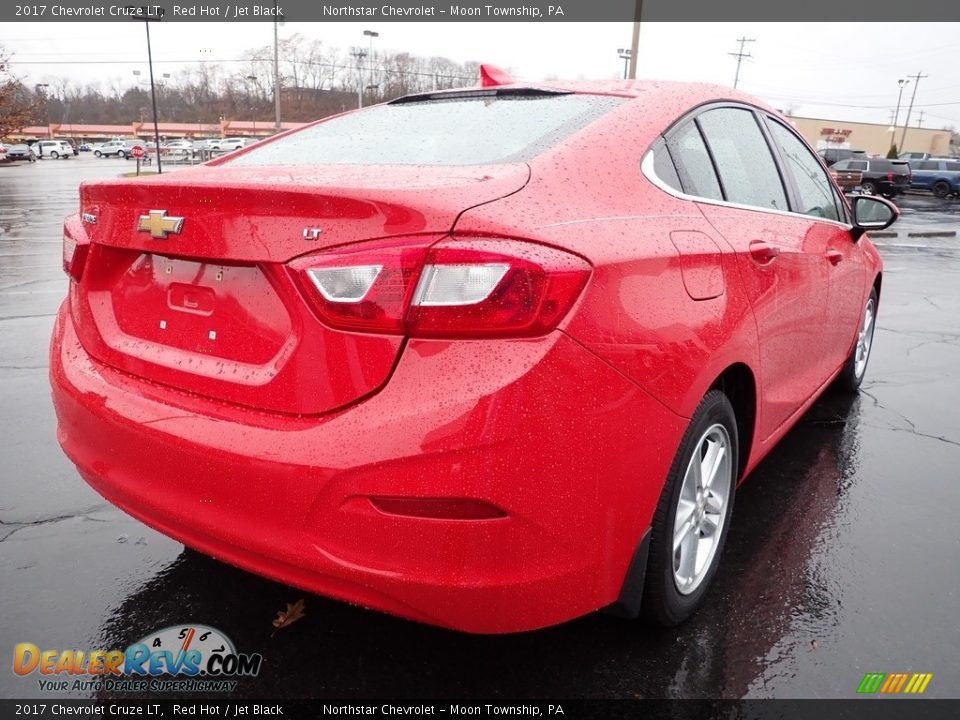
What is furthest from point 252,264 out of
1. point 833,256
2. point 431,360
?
point 833,256

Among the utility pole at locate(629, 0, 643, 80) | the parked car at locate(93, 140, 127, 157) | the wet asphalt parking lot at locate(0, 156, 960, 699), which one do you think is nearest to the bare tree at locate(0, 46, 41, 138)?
the utility pole at locate(629, 0, 643, 80)

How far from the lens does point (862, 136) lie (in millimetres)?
94312

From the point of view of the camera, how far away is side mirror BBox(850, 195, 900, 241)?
12.8ft

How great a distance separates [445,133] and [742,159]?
1.21 meters

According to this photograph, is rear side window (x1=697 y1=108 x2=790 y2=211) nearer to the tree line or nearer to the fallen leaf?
the fallen leaf

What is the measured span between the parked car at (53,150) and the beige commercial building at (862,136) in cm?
7870

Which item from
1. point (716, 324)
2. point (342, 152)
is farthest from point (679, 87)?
point (342, 152)

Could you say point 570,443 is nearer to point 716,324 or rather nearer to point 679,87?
point 716,324

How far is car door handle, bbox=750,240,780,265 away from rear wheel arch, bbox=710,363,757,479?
37cm

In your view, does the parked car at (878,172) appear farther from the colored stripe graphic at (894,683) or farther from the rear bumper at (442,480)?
the rear bumper at (442,480)

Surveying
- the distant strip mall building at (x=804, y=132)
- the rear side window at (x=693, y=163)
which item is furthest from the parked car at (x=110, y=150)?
the rear side window at (x=693, y=163)

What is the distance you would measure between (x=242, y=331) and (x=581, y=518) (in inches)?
36.2

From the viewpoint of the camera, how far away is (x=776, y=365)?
8.82ft

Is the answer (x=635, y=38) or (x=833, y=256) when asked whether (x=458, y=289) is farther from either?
(x=635, y=38)
